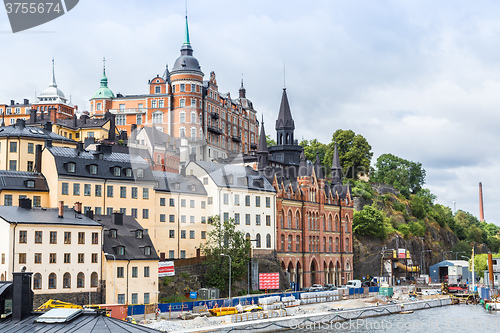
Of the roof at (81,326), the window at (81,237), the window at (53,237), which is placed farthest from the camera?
the window at (81,237)

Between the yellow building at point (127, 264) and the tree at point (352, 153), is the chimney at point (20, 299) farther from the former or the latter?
the tree at point (352, 153)

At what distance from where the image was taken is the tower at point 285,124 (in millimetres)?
126938

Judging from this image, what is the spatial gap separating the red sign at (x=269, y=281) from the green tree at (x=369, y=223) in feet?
129

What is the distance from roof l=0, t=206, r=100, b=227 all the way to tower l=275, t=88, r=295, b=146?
62683 millimetres

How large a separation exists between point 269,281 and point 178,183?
19.2 metres

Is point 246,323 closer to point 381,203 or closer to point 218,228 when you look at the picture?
point 218,228

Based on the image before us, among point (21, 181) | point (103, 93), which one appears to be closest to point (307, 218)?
point (21, 181)

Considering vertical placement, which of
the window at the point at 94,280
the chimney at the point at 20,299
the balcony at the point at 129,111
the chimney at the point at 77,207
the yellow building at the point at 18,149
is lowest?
the window at the point at 94,280

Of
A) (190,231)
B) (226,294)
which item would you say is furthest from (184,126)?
(226,294)

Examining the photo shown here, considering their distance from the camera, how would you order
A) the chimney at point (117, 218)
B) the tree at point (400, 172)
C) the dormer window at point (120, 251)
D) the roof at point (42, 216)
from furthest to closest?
the tree at point (400, 172), the chimney at point (117, 218), the dormer window at point (120, 251), the roof at point (42, 216)

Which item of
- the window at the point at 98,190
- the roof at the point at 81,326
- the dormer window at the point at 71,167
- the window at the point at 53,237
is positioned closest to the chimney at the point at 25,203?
the window at the point at 53,237

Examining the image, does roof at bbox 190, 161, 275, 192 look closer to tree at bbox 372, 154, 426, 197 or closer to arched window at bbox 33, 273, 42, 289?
arched window at bbox 33, 273, 42, 289

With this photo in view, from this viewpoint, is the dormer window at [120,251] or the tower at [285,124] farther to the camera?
the tower at [285,124]

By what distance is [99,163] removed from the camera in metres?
80.7
